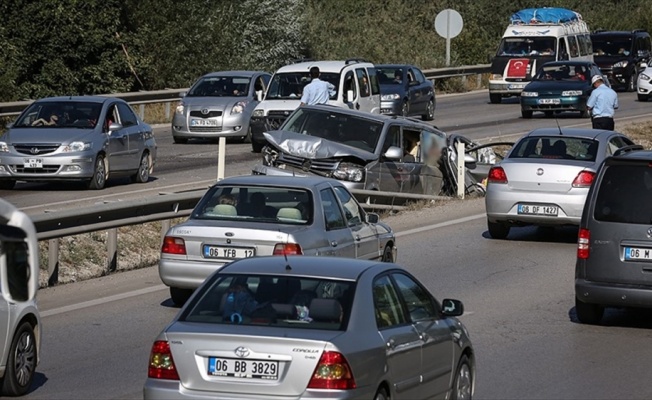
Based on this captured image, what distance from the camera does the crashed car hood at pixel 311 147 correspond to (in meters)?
21.6

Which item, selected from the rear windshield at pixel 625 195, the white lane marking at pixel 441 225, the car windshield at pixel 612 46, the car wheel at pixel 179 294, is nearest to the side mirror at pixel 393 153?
the white lane marking at pixel 441 225

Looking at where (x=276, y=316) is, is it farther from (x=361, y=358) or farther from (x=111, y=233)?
(x=111, y=233)

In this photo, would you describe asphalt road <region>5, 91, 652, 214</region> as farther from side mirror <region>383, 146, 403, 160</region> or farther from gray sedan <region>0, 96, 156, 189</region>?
side mirror <region>383, 146, 403, 160</region>

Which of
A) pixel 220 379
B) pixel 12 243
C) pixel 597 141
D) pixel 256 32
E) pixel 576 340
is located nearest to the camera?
pixel 12 243

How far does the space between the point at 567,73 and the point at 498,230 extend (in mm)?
21926

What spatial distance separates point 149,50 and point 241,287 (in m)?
36.2

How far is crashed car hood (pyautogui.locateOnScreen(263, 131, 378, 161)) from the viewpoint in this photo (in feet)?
70.9

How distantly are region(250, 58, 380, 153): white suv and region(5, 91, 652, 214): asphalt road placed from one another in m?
0.77

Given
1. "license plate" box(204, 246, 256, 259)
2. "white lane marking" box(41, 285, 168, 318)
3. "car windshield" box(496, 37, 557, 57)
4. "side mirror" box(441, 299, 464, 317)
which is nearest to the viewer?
"side mirror" box(441, 299, 464, 317)

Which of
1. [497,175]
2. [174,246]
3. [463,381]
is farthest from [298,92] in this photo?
[463,381]

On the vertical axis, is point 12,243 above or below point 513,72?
above

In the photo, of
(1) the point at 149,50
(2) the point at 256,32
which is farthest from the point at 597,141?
(2) the point at 256,32

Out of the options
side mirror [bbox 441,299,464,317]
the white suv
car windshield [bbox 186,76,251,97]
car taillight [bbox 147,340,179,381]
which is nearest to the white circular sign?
car windshield [bbox 186,76,251,97]

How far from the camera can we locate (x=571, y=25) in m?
49.6
